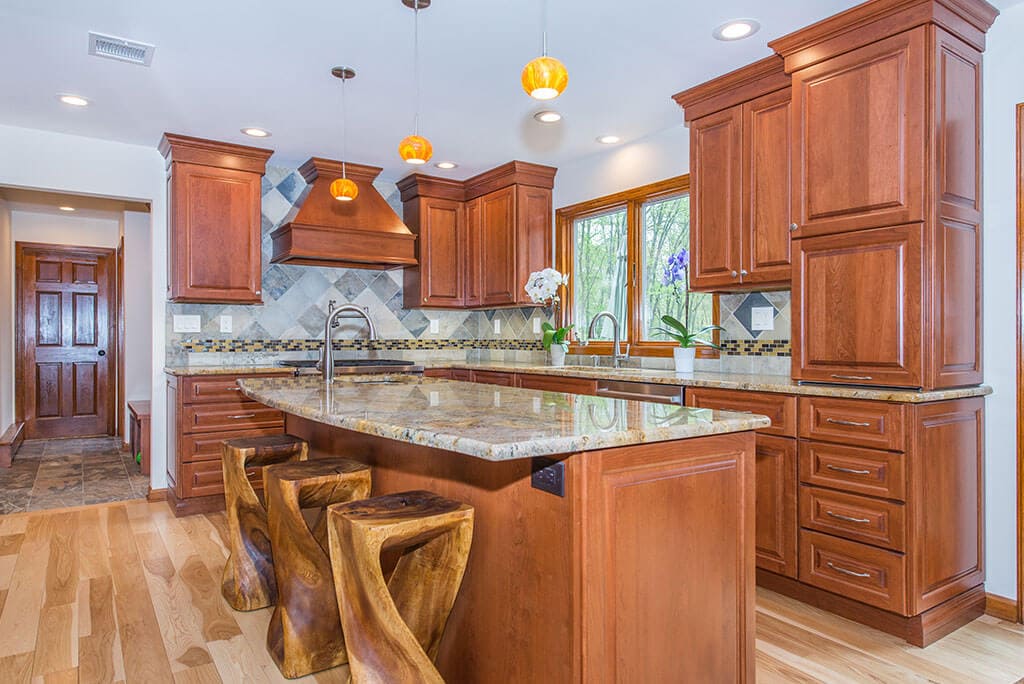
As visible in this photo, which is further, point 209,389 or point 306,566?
point 209,389

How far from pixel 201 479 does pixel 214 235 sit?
161 cm

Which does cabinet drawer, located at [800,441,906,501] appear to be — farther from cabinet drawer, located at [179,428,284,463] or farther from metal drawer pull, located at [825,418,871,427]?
cabinet drawer, located at [179,428,284,463]

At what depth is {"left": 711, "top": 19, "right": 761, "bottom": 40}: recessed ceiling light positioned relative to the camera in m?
2.63

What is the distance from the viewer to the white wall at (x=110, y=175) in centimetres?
398

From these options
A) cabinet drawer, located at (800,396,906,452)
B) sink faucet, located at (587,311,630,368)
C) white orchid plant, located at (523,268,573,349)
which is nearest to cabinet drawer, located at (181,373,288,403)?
white orchid plant, located at (523,268,573,349)

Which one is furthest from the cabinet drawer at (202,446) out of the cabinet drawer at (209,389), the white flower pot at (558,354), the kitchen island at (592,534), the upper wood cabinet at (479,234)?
the kitchen island at (592,534)

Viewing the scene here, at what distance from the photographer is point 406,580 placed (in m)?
1.77

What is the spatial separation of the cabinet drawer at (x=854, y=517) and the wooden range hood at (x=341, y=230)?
3.33 m

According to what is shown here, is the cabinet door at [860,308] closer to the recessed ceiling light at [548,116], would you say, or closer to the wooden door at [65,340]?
the recessed ceiling light at [548,116]

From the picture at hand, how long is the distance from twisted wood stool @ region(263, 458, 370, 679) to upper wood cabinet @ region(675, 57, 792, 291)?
207 centimetres

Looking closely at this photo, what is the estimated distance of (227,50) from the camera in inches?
113

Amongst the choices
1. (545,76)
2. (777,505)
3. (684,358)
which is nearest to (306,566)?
(545,76)

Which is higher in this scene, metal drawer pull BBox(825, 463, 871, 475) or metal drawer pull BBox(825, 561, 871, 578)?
metal drawer pull BBox(825, 463, 871, 475)

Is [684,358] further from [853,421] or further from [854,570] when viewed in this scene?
[854,570]
